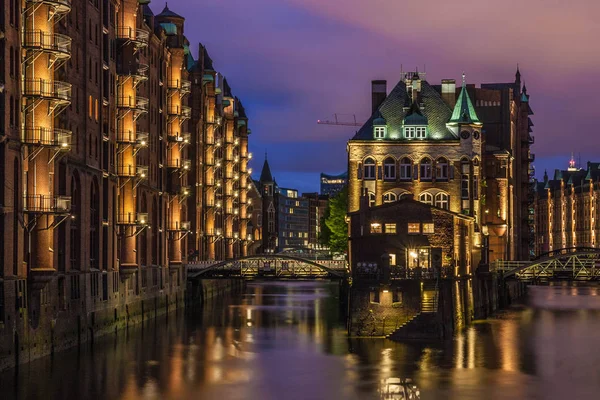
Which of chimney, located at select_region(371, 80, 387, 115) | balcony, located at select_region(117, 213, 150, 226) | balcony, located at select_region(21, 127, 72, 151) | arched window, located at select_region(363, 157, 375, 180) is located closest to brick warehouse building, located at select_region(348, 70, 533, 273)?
arched window, located at select_region(363, 157, 375, 180)

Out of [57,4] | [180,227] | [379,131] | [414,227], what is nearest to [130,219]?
[414,227]

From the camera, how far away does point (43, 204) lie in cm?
6244

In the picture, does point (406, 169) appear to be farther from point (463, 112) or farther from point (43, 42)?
point (43, 42)

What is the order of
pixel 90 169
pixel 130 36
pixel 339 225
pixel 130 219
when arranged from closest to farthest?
1. pixel 90 169
2. pixel 130 36
3. pixel 130 219
4. pixel 339 225

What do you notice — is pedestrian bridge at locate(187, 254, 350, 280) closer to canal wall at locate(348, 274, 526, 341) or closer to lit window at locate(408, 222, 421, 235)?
lit window at locate(408, 222, 421, 235)

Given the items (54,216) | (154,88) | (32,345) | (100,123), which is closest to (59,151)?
(54,216)

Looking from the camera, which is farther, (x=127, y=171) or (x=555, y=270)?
(x=555, y=270)

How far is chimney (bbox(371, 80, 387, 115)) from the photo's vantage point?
5014 inches

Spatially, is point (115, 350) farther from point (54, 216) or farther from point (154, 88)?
point (154, 88)

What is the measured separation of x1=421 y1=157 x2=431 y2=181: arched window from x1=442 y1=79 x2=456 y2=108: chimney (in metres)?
11.4

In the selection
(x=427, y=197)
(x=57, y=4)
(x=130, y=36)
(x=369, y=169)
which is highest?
(x=130, y=36)

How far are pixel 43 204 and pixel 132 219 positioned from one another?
84.2ft

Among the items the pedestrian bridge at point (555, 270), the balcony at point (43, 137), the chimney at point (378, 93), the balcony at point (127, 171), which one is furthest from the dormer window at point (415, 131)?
the balcony at point (43, 137)

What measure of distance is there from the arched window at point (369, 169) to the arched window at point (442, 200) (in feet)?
21.8
